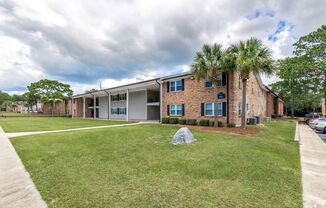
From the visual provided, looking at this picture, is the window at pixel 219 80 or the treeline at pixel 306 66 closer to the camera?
the window at pixel 219 80

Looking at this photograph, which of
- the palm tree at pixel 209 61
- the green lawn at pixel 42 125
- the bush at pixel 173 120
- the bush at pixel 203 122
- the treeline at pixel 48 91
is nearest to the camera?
the palm tree at pixel 209 61

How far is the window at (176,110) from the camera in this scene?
1911cm

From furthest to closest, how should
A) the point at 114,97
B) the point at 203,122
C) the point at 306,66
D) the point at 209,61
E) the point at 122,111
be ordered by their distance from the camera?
the point at 114,97 → the point at 122,111 → the point at 306,66 → the point at 203,122 → the point at 209,61

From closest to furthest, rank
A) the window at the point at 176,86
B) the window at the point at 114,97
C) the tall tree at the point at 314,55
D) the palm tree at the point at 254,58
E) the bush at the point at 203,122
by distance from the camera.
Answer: the palm tree at the point at 254,58 < the bush at the point at 203,122 < the window at the point at 176,86 < the tall tree at the point at 314,55 < the window at the point at 114,97

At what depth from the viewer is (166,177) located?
4.70 m

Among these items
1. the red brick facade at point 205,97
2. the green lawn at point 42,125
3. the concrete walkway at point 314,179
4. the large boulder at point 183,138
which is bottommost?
the concrete walkway at point 314,179

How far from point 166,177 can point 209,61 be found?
11.5 metres

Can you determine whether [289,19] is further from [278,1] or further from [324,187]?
[324,187]

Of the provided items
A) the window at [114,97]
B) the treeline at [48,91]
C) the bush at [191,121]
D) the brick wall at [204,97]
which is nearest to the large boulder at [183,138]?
the brick wall at [204,97]

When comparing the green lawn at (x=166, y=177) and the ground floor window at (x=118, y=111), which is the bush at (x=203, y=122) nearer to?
the green lawn at (x=166, y=177)

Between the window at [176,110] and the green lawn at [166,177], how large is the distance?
1131 cm

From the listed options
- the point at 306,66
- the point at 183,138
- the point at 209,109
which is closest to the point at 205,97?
the point at 209,109

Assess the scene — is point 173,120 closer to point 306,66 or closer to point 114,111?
point 114,111

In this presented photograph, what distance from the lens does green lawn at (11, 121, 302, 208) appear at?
11.6 feet
